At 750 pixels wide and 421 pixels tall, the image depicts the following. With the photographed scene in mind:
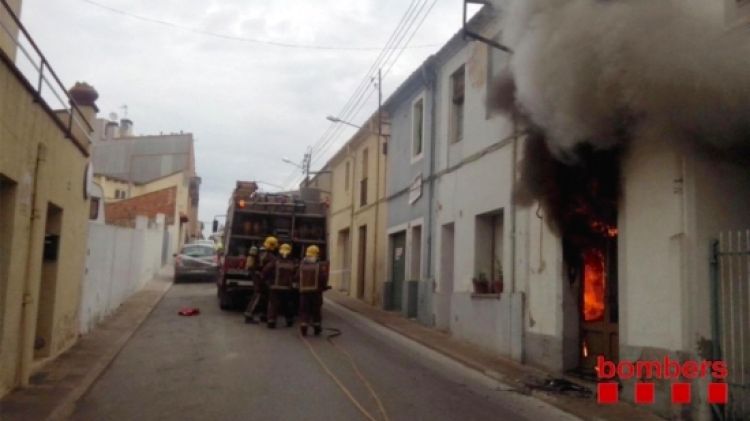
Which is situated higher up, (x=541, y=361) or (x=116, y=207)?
(x=116, y=207)

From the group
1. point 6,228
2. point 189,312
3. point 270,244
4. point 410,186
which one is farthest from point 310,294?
point 6,228

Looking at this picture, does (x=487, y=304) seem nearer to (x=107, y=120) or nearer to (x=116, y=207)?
(x=116, y=207)

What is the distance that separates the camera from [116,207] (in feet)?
110

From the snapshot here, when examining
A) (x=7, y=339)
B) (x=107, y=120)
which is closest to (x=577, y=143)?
(x=7, y=339)

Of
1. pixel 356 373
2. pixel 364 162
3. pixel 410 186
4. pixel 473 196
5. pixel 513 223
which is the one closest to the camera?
pixel 356 373

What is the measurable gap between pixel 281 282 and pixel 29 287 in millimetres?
6628

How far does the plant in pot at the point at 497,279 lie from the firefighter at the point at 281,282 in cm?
404

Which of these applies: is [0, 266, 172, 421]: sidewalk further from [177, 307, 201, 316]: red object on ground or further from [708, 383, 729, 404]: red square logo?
[708, 383, 729, 404]: red square logo

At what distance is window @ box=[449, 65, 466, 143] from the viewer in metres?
14.7

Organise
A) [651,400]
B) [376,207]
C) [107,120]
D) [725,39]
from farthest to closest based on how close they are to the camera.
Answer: [107,120] → [376,207] → [651,400] → [725,39]

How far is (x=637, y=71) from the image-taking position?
711 cm

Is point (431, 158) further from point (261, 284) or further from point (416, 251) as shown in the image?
point (261, 284)

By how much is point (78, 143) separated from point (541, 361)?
7.24 metres

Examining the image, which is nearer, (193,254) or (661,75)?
(661,75)
